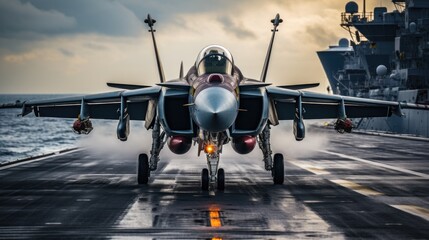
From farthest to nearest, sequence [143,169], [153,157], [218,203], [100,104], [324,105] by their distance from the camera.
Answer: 1. [324,105]
2. [100,104]
3. [143,169]
4. [153,157]
5. [218,203]

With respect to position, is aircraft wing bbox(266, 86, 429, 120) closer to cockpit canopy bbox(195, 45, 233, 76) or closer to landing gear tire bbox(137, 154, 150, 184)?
cockpit canopy bbox(195, 45, 233, 76)

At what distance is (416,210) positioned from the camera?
15.8 m

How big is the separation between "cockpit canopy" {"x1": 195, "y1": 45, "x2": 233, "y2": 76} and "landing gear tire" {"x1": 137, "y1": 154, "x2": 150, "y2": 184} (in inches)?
148

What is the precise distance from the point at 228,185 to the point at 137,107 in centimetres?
355

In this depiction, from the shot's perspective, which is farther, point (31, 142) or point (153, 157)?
point (31, 142)

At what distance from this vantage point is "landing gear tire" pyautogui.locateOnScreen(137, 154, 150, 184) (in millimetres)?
21156

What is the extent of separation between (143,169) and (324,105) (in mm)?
5605

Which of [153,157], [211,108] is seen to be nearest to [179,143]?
[153,157]

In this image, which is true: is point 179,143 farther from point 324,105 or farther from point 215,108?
point 324,105

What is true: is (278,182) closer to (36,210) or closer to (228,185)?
(228,185)

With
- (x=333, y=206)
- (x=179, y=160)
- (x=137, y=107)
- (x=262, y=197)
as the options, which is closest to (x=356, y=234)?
(x=333, y=206)

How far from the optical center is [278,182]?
2141 centimetres

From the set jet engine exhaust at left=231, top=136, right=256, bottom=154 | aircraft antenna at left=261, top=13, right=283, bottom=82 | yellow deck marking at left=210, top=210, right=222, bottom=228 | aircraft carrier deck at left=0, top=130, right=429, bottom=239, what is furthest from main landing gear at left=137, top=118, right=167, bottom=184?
yellow deck marking at left=210, top=210, right=222, bottom=228

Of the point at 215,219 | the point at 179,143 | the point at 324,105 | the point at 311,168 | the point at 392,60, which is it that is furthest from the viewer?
the point at 392,60
